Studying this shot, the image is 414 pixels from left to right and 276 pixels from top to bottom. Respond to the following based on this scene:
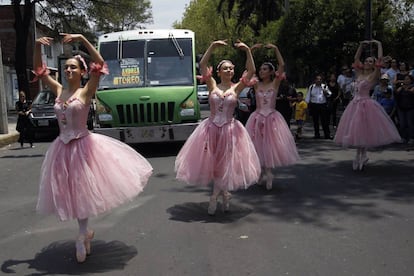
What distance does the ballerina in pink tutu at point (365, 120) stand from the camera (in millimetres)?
9539

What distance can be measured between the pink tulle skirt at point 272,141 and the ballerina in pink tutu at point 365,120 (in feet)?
6.28

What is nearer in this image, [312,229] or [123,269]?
[123,269]

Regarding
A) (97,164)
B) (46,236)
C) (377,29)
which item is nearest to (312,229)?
(97,164)

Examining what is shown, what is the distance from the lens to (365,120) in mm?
9664

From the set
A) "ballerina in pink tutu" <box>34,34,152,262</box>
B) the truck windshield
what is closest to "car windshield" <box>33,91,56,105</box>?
the truck windshield

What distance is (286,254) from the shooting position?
17.6ft

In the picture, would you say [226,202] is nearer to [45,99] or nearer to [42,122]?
[42,122]

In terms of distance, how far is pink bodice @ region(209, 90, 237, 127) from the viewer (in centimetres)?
684

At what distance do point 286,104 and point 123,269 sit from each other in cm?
899

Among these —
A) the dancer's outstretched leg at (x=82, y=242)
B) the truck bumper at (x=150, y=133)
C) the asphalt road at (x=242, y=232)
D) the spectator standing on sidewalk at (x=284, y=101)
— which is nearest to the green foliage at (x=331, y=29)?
the spectator standing on sidewalk at (x=284, y=101)

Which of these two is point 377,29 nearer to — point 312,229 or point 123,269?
point 312,229

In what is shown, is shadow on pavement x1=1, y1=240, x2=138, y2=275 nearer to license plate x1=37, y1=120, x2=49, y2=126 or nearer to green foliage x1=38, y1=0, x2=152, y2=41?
license plate x1=37, y1=120, x2=49, y2=126

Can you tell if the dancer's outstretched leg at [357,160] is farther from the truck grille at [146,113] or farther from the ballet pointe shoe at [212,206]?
the truck grille at [146,113]

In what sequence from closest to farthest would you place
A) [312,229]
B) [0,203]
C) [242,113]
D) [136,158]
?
[136,158] < [312,229] < [0,203] < [242,113]
